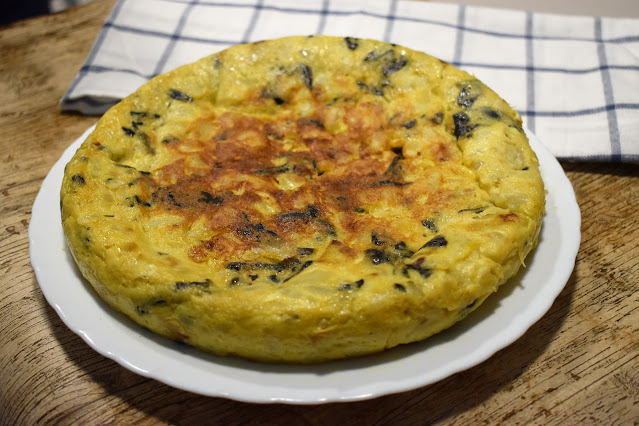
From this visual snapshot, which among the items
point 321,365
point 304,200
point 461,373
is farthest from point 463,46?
point 321,365

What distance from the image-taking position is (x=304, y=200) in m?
2.40

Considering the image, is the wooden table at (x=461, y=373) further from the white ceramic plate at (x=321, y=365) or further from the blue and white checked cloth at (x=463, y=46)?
the blue and white checked cloth at (x=463, y=46)

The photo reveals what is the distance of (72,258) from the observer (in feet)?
7.82

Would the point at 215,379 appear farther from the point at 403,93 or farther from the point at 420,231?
the point at 403,93

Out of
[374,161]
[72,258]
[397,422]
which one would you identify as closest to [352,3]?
[374,161]

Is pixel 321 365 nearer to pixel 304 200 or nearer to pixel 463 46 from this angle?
pixel 304 200

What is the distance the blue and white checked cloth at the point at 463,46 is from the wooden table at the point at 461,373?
63cm

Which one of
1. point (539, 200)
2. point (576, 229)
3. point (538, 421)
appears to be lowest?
point (538, 421)

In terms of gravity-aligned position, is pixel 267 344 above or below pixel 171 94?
below

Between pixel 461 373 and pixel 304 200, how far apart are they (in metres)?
0.85

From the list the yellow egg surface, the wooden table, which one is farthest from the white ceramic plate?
the wooden table

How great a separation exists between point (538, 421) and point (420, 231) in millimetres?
738

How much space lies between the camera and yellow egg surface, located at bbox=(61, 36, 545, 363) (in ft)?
6.43

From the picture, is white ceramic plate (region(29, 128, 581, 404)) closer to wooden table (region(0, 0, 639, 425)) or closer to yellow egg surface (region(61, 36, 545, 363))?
yellow egg surface (region(61, 36, 545, 363))
